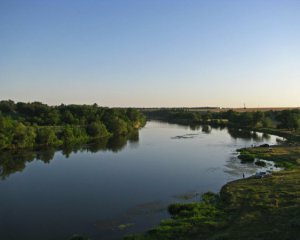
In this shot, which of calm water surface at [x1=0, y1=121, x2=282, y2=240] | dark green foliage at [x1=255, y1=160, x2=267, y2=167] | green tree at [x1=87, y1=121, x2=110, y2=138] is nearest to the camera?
calm water surface at [x1=0, y1=121, x2=282, y2=240]

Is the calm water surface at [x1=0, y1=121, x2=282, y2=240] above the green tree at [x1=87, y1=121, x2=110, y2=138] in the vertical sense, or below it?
below

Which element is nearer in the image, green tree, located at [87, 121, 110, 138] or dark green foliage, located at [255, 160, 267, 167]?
dark green foliage, located at [255, 160, 267, 167]

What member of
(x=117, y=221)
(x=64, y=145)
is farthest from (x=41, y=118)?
(x=117, y=221)

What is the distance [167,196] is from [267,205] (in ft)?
32.8

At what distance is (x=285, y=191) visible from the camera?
2633cm

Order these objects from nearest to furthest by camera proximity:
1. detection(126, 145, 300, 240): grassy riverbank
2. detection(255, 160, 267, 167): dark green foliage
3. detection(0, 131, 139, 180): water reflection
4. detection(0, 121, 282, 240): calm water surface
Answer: detection(126, 145, 300, 240): grassy riverbank, detection(0, 121, 282, 240): calm water surface, detection(255, 160, 267, 167): dark green foliage, detection(0, 131, 139, 180): water reflection

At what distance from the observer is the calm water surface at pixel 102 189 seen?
23.3 meters

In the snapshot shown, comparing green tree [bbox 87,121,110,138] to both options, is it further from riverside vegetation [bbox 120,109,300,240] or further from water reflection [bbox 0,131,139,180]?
riverside vegetation [bbox 120,109,300,240]

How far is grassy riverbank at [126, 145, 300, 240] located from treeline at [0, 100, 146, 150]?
48.4 meters

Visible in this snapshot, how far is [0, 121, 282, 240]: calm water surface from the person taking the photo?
23281mm

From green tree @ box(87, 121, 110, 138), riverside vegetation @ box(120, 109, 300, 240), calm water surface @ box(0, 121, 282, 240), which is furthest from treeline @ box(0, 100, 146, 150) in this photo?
riverside vegetation @ box(120, 109, 300, 240)

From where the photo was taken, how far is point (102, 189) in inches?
1328

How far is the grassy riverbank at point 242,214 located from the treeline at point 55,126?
48.4 metres

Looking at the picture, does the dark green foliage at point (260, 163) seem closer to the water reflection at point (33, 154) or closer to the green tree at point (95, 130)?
the water reflection at point (33, 154)
